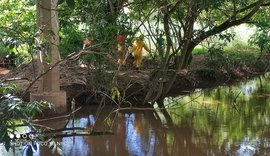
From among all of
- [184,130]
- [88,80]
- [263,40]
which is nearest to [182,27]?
[88,80]

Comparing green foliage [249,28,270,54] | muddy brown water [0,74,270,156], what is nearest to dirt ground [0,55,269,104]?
muddy brown water [0,74,270,156]

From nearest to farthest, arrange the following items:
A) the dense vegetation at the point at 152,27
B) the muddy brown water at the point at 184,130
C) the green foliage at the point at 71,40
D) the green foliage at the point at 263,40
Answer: the muddy brown water at the point at 184,130
the dense vegetation at the point at 152,27
the green foliage at the point at 71,40
the green foliage at the point at 263,40

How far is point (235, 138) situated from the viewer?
775 centimetres

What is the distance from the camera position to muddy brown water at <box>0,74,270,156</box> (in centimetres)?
703

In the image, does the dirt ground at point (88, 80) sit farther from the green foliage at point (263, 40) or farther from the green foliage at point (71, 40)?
the green foliage at point (263, 40)

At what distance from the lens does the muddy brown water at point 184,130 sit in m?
7.03

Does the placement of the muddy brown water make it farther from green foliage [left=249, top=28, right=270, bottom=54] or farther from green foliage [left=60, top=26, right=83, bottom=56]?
green foliage [left=249, top=28, right=270, bottom=54]

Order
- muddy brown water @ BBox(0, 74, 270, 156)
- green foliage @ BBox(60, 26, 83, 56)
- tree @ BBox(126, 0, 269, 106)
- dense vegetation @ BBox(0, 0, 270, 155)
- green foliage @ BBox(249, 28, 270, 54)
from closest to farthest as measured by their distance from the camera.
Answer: muddy brown water @ BBox(0, 74, 270, 156), dense vegetation @ BBox(0, 0, 270, 155), tree @ BBox(126, 0, 269, 106), green foliage @ BBox(60, 26, 83, 56), green foliage @ BBox(249, 28, 270, 54)

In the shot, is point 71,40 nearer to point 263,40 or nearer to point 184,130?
point 184,130

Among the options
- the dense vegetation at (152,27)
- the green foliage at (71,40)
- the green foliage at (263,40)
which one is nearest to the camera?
the dense vegetation at (152,27)

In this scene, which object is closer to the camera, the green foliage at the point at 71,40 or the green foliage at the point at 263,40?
the green foliage at the point at 71,40

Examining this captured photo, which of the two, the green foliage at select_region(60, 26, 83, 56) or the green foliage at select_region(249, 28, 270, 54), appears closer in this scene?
the green foliage at select_region(60, 26, 83, 56)

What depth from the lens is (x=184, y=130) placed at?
27.7 ft

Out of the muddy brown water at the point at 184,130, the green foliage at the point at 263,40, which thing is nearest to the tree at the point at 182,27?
the muddy brown water at the point at 184,130
